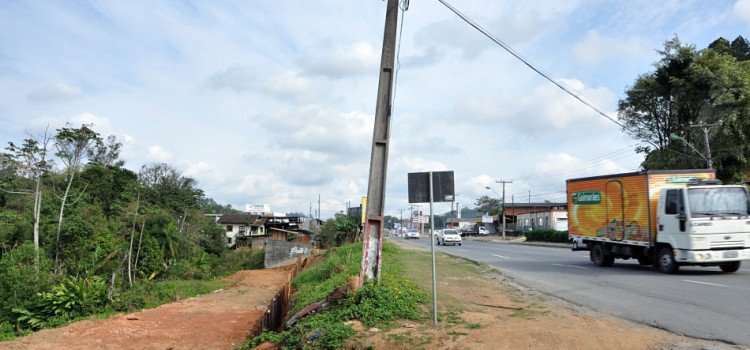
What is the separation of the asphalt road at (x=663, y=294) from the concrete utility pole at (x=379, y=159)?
14.9ft

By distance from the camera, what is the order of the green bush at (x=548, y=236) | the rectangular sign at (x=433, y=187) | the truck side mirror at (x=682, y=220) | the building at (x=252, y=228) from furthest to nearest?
the building at (x=252, y=228) → the green bush at (x=548, y=236) → the truck side mirror at (x=682, y=220) → the rectangular sign at (x=433, y=187)

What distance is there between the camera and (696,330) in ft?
23.9

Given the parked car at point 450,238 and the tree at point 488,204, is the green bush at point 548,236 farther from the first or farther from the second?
the tree at point 488,204

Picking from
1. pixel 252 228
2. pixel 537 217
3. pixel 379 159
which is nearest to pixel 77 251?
pixel 379 159

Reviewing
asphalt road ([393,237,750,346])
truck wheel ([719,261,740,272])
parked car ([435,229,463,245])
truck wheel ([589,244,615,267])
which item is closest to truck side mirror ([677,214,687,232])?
asphalt road ([393,237,750,346])

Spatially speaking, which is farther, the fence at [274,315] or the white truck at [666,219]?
the white truck at [666,219]

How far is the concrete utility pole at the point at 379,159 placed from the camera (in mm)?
9859

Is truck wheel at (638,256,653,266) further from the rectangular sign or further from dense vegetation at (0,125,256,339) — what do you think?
dense vegetation at (0,125,256,339)

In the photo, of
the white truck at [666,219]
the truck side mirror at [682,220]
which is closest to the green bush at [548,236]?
the white truck at [666,219]

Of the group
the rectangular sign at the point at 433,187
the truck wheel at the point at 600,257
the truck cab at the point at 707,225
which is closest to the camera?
the rectangular sign at the point at 433,187

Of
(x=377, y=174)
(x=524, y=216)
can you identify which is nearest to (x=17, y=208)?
(x=377, y=174)

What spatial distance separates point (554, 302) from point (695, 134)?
99.8ft

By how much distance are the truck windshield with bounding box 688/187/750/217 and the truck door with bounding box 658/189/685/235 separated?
0.27 meters

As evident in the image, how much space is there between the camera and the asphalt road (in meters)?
7.62
